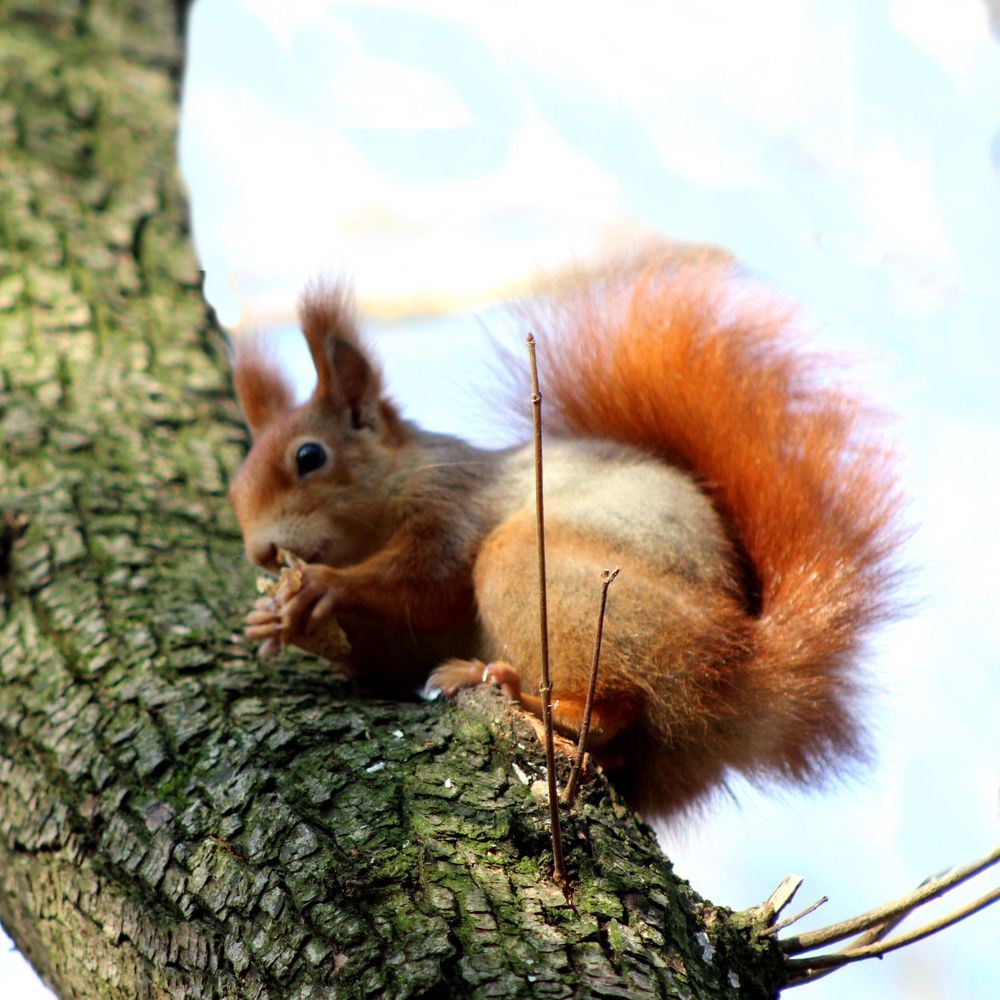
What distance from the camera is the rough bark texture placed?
1.18 m

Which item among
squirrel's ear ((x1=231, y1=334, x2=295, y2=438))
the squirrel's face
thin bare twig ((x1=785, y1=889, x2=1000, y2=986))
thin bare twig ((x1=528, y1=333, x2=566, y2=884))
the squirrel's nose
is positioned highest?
squirrel's ear ((x1=231, y1=334, x2=295, y2=438))

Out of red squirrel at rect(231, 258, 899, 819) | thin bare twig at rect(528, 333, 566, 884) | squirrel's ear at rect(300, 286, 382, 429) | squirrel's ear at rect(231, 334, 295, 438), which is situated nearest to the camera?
thin bare twig at rect(528, 333, 566, 884)

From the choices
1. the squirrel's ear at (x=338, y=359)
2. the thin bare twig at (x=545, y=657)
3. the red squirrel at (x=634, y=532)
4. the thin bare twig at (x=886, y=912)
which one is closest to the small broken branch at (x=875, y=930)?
the thin bare twig at (x=886, y=912)

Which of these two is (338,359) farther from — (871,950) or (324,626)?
(871,950)

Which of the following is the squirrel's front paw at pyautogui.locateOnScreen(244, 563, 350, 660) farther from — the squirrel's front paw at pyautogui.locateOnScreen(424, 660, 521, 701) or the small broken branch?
the small broken branch

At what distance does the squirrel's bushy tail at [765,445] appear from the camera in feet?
5.74

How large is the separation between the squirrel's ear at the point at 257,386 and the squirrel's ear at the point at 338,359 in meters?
0.20

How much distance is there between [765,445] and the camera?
1.87 m

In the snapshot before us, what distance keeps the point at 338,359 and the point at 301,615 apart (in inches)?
25.7

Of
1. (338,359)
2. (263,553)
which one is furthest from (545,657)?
(338,359)

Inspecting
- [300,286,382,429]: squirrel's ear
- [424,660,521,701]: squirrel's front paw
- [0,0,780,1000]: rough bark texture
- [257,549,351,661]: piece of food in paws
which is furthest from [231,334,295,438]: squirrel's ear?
[424,660,521,701]: squirrel's front paw

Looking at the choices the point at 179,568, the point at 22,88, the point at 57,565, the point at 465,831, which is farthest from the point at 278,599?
the point at 22,88

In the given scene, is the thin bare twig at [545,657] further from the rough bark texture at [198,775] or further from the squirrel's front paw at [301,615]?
the squirrel's front paw at [301,615]

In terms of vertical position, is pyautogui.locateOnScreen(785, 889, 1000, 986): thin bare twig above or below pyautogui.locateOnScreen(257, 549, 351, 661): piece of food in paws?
below
